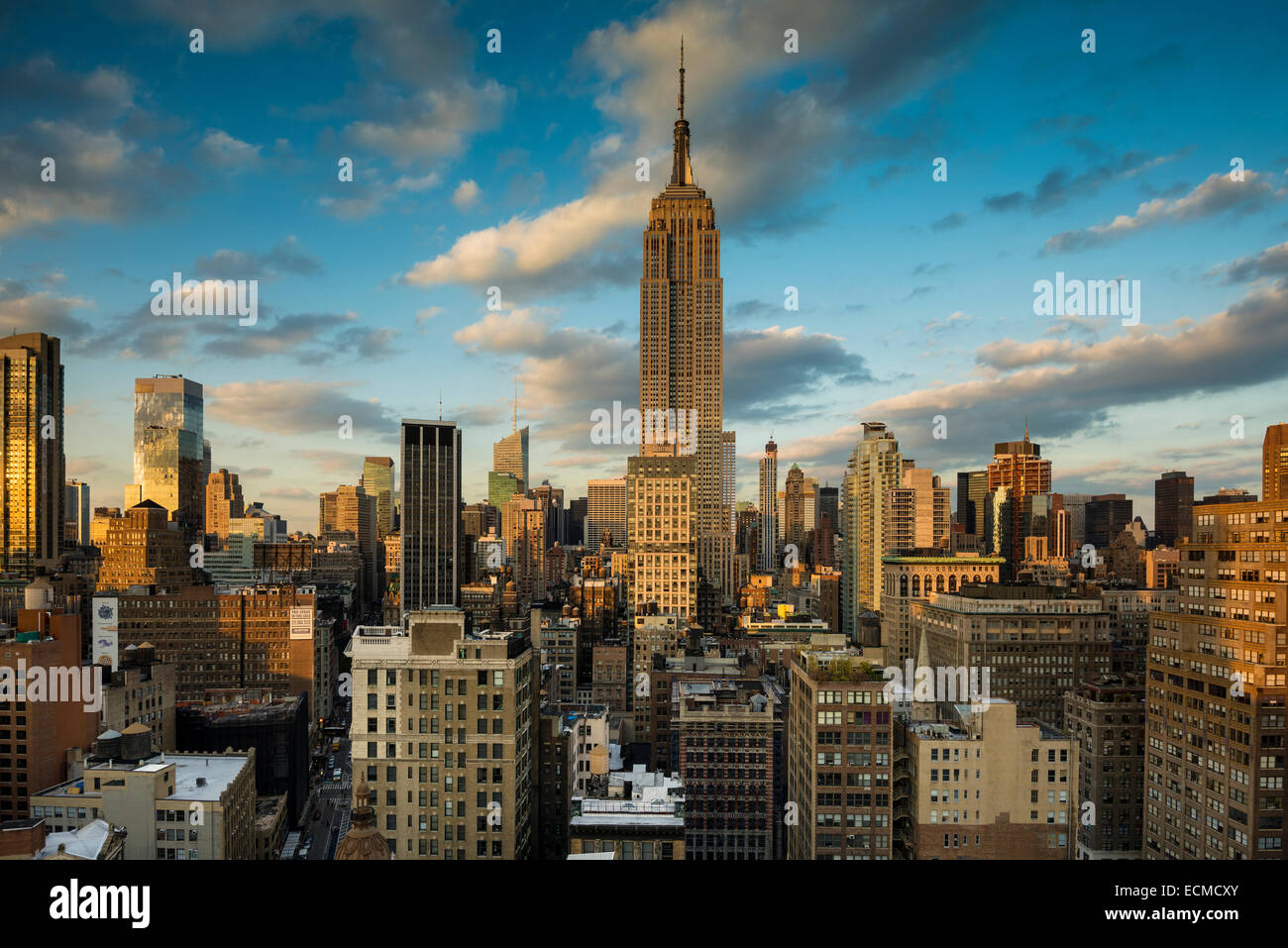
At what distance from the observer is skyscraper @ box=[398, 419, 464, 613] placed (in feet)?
310

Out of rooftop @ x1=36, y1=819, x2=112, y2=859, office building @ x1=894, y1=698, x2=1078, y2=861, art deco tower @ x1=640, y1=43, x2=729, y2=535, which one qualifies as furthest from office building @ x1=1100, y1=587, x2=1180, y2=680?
rooftop @ x1=36, y1=819, x2=112, y2=859

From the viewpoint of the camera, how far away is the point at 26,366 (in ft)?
197

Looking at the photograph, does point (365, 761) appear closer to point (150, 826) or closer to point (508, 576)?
point (150, 826)

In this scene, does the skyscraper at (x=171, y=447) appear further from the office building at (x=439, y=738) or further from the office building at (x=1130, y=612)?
the office building at (x=1130, y=612)

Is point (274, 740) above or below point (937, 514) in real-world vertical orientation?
below

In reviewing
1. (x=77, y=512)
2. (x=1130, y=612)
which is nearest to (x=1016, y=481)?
(x=1130, y=612)

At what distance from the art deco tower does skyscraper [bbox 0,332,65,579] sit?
59.3 metres

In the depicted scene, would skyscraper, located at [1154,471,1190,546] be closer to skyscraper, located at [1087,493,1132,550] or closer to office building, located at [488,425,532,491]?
skyscraper, located at [1087,493,1132,550]

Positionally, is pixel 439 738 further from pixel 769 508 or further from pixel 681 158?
pixel 769 508

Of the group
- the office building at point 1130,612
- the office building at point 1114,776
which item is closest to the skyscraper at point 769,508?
the office building at point 1130,612

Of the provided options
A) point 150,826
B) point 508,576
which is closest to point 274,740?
point 150,826

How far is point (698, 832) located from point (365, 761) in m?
14.6

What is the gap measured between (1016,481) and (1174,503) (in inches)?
1778

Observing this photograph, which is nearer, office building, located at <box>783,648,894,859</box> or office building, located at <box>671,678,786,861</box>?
office building, located at <box>783,648,894,859</box>
